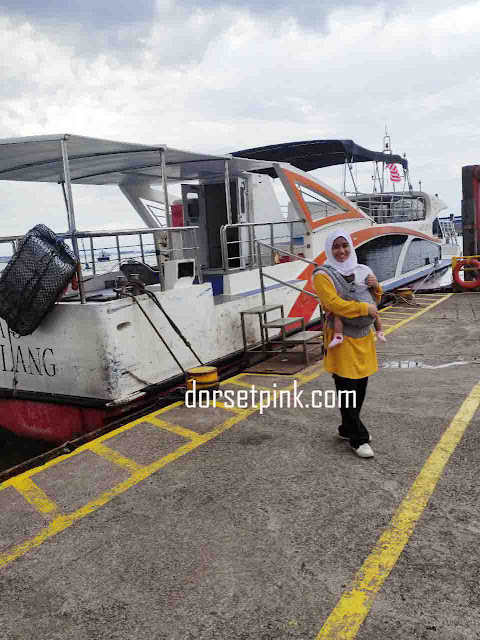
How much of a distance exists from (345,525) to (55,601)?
5.32 ft

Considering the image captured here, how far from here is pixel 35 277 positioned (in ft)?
17.6

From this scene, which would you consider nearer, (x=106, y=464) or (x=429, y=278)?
(x=106, y=464)

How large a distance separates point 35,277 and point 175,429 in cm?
218

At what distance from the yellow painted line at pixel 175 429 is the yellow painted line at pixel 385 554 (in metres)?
1.94

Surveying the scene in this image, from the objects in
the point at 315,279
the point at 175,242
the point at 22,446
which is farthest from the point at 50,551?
the point at 175,242

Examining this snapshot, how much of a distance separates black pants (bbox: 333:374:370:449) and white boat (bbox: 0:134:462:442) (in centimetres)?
248

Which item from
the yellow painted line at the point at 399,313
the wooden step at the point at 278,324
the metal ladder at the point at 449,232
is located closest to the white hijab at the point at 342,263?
the wooden step at the point at 278,324

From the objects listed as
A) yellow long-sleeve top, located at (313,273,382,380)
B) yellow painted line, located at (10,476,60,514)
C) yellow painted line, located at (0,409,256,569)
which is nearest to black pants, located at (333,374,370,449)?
yellow long-sleeve top, located at (313,273,382,380)

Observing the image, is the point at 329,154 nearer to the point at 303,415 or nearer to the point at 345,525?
the point at 303,415

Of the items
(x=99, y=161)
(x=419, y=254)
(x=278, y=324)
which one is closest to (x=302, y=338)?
(x=278, y=324)

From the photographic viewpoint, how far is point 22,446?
647cm

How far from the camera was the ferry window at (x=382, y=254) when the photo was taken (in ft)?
38.1

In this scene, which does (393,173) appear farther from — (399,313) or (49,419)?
(49,419)

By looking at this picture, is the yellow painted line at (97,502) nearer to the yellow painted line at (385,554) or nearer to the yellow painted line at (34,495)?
the yellow painted line at (34,495)
